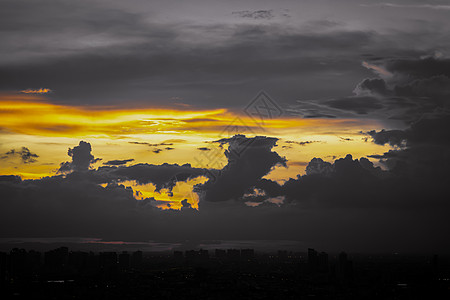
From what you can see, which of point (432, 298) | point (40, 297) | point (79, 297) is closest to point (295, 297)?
point (432, 298)

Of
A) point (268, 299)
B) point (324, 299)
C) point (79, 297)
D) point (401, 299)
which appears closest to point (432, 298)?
point (401, 299)

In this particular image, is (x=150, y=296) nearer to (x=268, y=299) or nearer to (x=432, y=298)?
(x=268, y=299)

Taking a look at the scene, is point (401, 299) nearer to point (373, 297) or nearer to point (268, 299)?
point (373, 297)

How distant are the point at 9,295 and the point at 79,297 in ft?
83.4

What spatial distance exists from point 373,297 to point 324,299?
2122 centimetres

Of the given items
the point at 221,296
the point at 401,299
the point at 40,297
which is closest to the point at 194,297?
the point at 221,296

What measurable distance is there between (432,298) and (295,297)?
1961 inches

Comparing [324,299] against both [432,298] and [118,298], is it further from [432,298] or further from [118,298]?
[118,298]

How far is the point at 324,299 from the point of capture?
193 metres

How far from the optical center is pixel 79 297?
19950 cm

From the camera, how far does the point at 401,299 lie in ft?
632

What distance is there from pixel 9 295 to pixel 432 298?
15637cm

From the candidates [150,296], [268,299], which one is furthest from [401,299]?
[150,296]

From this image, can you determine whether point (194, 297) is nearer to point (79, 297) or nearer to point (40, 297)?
point (79, 297)
